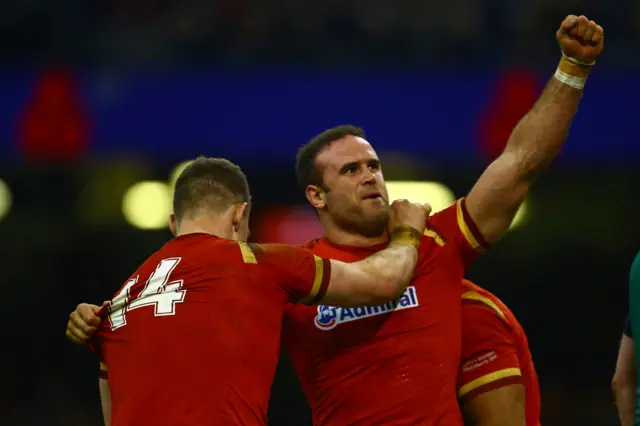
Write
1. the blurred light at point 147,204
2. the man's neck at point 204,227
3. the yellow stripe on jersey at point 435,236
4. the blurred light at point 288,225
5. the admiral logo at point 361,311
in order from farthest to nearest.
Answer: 1. the blurred light at point 147,204
2. the blurred light at point 288,225
3. the yellow stripe on jersey at point 435,236
4. the admiral logo at point 361,311
5. the man's neck at point 204,227

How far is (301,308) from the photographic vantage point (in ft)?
13.8

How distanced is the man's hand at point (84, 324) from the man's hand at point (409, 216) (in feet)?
3.60

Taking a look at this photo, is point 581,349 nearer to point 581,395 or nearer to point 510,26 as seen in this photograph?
point 581,395

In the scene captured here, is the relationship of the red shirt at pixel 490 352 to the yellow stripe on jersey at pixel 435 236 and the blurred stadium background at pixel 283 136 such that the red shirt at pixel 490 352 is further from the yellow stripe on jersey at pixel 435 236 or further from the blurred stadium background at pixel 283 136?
the blurred stadium background at pixel 283 136

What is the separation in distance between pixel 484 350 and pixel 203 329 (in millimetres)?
1122

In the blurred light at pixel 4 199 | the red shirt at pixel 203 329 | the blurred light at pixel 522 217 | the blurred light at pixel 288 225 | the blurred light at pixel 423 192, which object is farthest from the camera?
A: the blurred light at pixel 4 199

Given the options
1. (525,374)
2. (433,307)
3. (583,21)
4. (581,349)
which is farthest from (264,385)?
(581,349)

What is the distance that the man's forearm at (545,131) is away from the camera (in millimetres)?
4055

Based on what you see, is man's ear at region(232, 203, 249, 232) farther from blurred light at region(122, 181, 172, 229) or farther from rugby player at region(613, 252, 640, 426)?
blurred light at region(122, 181, 172, 229)

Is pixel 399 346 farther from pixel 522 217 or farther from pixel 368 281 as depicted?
pixel 522 217

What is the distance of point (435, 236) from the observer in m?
4.25

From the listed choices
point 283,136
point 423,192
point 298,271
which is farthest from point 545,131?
point 423,192

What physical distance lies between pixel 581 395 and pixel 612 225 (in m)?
2.06

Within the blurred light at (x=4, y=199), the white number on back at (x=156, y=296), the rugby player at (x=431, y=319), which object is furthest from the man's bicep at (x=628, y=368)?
the blurred light at (x=4, y=199)
